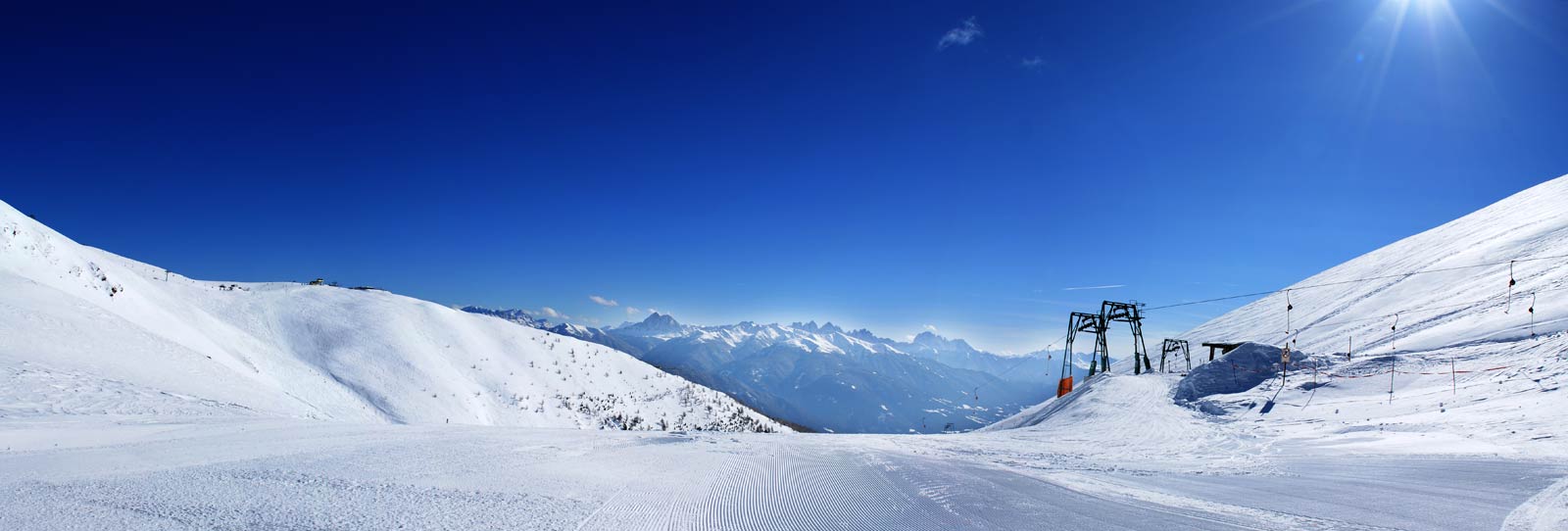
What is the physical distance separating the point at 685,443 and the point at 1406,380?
653 inches

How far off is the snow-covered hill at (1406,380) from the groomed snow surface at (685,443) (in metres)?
0.10

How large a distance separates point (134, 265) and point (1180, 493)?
118 ft

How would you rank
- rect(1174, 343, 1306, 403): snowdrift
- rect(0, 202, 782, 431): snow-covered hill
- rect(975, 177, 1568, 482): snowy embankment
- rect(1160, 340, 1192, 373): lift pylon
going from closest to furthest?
rect(975, 177, 1568, 482): snowy embankment → rect(0, 202, 782, 431): snow-covered hill → rect(1174, 343, 1306, 403): snowdrift → rect(1160, 340, 1192, 373): lift pylon

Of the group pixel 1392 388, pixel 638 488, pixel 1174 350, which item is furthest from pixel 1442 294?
pixel 638 488

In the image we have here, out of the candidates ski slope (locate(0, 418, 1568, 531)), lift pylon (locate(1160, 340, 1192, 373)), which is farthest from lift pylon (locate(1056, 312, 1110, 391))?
ski slope (locate(0, 418, 1568, 531))

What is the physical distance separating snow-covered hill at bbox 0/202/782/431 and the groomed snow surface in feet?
0.39

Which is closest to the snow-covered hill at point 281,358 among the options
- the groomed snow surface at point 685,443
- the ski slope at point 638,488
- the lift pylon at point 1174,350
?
the groomed snow surface at point 685,443

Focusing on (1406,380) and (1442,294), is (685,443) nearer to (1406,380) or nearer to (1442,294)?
(1406,380)

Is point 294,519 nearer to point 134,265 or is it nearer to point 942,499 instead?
point 942,499

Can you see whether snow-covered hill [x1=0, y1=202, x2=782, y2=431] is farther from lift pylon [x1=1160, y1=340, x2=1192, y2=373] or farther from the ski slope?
lift pylon [x1=1160, y1=340, x2=1192, y2=373]

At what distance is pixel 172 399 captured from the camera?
35.1 feet

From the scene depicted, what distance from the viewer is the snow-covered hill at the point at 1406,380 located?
30.5 feet

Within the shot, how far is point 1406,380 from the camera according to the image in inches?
529

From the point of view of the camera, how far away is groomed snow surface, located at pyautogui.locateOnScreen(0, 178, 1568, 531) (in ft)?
12.6
